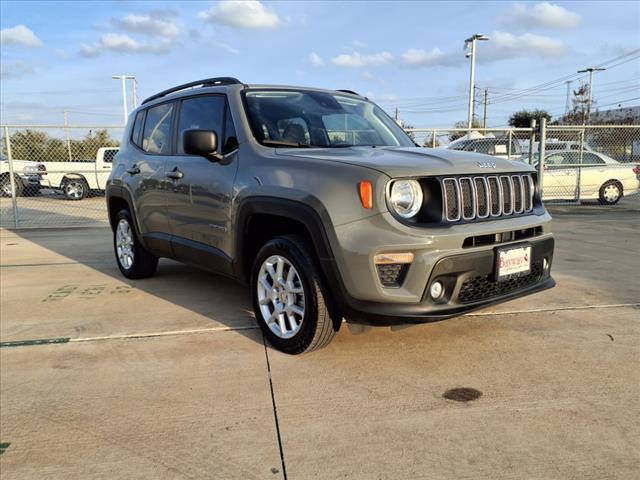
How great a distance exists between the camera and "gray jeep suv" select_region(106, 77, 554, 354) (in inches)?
119

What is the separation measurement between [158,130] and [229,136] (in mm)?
1416

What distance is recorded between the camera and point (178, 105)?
194 inches

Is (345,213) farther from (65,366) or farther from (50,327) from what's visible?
(50,327)

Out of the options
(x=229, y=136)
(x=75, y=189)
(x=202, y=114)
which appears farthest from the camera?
(x=75, y=189)

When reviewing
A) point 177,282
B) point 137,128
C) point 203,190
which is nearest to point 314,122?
point 203,190

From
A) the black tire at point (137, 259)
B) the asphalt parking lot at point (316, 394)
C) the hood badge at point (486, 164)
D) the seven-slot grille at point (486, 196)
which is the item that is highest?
the hood badge at point (486, 164)

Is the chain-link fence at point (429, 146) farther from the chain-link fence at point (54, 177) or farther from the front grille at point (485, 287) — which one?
the front grille at point (485, 287)

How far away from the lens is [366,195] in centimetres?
301

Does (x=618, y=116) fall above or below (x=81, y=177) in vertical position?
above

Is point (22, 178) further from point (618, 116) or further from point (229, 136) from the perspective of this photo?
point (618, 116)

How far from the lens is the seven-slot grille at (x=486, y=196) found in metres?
3.18

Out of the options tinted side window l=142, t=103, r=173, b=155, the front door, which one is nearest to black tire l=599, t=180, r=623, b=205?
tinted side window l=142, t=103, r=173, b=155

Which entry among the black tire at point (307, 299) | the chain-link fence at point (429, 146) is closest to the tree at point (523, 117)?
the chain-link fence at point (429, 146)

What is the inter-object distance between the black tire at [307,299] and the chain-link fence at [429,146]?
8.48 m
